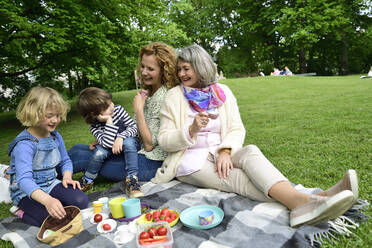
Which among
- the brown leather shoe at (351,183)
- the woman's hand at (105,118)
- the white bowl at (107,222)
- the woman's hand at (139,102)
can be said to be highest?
the woman's hand at (139,102)

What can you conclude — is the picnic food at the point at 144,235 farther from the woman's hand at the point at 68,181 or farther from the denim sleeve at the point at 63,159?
the denim sleeve at the point at 63,159

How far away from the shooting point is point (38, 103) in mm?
2428

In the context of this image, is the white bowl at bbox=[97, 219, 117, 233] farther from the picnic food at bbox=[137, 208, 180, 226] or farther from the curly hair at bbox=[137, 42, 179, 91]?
the curly hair at bbox=[137, 42, 179, 91]

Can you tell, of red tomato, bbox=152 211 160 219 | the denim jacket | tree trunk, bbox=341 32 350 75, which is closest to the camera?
red tomato, bbox=152 211 160 219

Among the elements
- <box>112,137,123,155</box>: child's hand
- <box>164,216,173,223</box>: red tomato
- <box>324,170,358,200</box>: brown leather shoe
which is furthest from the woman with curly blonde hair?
<box>324,170,358,200</box>: brown leather shoe

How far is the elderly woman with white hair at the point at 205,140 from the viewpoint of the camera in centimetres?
248

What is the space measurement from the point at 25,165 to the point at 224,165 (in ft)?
6.02

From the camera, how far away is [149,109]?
331cm

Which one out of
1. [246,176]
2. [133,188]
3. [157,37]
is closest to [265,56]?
[157,37]

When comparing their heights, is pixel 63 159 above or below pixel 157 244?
above

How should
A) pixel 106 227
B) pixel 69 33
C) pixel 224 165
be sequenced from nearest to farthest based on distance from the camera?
pixel 106 227
pixel 224 165
pixel 69 33

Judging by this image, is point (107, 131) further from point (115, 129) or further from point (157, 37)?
point (157, 37)

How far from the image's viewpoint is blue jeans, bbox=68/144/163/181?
128 inches

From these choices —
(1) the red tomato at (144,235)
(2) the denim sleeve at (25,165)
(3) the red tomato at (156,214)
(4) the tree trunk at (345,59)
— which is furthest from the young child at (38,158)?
(4) the tree trunk at (345,59)
